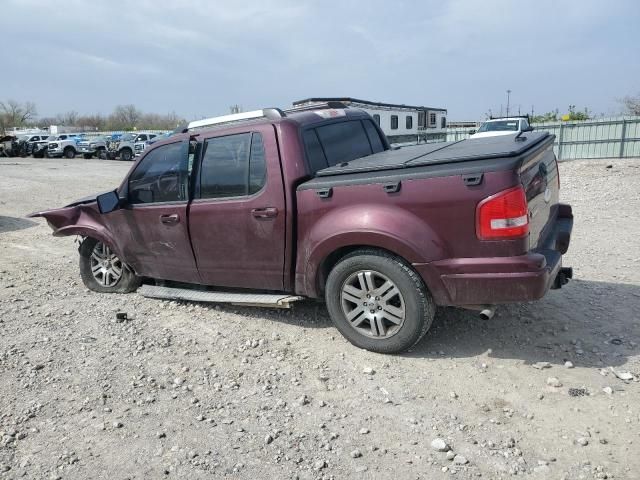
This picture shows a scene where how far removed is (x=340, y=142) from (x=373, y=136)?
0.70m

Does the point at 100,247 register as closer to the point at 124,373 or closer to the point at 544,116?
the point at 124,373

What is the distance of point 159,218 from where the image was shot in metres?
4.76

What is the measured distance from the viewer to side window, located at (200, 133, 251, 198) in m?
4.26

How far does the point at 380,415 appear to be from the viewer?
10.3 ft

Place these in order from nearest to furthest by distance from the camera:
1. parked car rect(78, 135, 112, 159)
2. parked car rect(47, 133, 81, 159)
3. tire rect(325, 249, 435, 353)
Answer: tire rect(325, 249, 435, 353) → parked car rect(78, 135, 112, 159) → parked car rect(47, 133, 81, 159)

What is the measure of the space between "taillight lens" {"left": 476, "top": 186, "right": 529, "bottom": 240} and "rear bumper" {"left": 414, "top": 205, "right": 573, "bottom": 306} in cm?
17

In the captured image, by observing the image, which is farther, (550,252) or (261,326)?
(261,326)

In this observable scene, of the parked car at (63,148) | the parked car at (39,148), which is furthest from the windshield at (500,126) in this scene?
the parked car at (39,148)

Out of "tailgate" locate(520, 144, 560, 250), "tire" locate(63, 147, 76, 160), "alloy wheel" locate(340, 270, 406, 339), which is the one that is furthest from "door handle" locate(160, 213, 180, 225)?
"tire" locate(63, 147, 76, 160)

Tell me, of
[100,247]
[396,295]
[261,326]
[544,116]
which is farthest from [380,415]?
[544,116]

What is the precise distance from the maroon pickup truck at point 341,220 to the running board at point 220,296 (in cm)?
2

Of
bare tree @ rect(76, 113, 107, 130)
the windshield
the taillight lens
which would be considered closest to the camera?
the taillight lens

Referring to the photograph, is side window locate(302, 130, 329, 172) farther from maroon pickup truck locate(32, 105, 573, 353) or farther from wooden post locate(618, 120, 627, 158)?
wooden post locate(618, 120, 627, 158)

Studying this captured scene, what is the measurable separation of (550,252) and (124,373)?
3.20m
